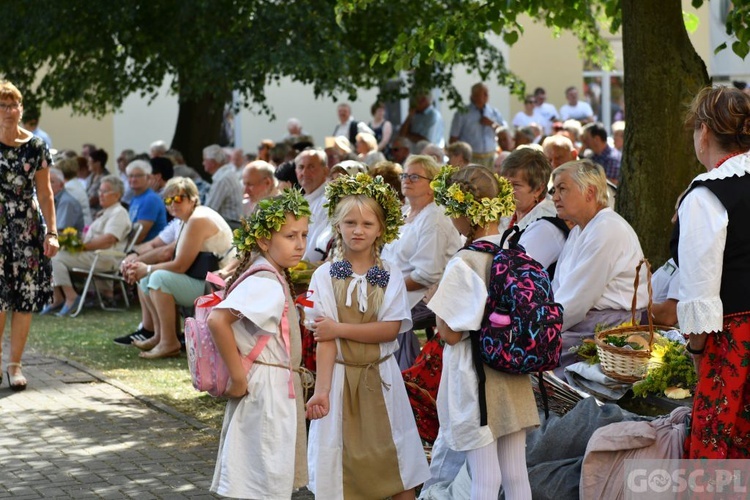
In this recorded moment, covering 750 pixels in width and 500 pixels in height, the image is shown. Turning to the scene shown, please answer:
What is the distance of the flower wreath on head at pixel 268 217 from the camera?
512 centimetres

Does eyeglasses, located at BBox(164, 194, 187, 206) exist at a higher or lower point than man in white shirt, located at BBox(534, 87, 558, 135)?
lower

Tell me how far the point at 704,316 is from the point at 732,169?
0.54 meters

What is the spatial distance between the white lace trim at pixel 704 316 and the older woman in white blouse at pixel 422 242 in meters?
3.62

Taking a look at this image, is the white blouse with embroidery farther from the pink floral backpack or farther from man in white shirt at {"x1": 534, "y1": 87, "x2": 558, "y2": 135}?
man in white shirt at {"x1": 534, "y1": 87, "x2": 558, "y2": 135}

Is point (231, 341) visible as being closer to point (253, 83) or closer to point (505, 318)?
point (505, 318)

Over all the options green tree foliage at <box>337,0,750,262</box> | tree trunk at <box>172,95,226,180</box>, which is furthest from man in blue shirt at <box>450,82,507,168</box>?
green tree foliage at <box>337,0,750,262</box>

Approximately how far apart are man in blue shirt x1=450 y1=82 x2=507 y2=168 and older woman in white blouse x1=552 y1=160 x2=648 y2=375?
10589 mm

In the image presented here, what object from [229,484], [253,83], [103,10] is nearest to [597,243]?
[229,484]

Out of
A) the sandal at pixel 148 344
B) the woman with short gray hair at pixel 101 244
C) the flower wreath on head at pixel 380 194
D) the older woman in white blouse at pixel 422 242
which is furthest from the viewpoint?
the woman with short gray hair at pixel 101 244

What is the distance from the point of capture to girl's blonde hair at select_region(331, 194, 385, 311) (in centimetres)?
559

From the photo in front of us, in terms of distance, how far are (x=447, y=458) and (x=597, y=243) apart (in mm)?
1462

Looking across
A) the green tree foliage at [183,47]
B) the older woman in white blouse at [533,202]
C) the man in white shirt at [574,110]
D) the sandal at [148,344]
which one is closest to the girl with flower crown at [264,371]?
the older woman in white blouse at [533,202]

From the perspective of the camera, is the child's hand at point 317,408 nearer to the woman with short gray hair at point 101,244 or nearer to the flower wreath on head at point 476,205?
the flower wreath on head at point 476,205

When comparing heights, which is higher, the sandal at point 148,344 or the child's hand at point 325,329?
the child's hand at point 325,329
